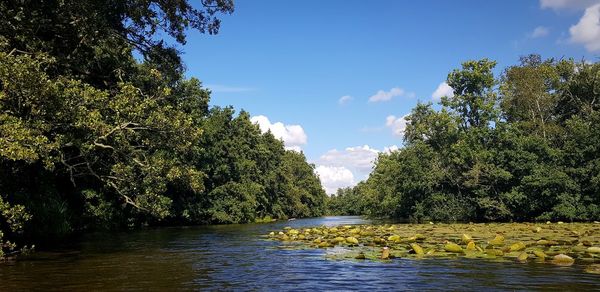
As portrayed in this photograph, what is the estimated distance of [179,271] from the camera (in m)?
13.0

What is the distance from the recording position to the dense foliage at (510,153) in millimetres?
40031

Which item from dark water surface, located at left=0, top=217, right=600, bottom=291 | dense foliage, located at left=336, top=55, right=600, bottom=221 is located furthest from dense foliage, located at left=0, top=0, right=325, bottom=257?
dense foliage, located at left=336, top=55, right=600, bottom=221

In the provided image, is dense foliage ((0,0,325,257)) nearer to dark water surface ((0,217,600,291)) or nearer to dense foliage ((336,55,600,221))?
dark water surface ((0,217,600,291))

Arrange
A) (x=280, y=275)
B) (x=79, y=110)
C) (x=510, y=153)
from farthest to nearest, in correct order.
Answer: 1. (x=510, y=153)
2. (x=79, y=110)
3. (x=280, y=275)

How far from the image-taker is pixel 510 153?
43.8m

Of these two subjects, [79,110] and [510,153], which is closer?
[79,110]

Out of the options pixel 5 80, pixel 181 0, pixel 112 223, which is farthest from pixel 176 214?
pixel 5 80

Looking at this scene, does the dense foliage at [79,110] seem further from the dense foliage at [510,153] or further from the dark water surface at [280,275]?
the dense foliage at [510,153]

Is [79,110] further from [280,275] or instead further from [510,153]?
[510,153]

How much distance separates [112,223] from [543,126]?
143 feet

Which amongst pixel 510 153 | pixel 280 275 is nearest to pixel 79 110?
pixel 280 275

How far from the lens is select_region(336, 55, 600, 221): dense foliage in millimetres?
40031

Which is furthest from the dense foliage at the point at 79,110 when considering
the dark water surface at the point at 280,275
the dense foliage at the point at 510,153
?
the dense foliage at the point at 510,153

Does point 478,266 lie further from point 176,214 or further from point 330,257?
point 176,214
